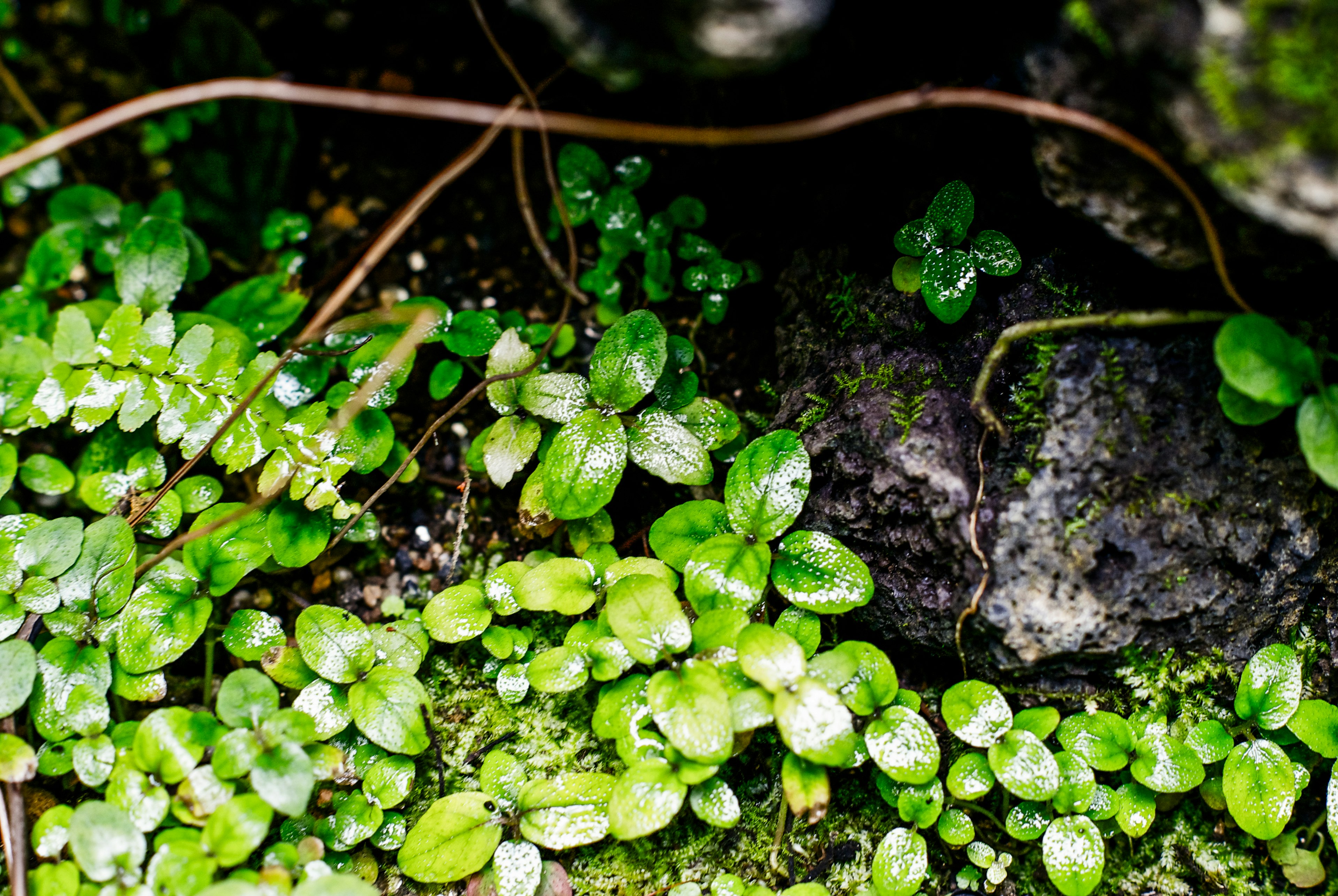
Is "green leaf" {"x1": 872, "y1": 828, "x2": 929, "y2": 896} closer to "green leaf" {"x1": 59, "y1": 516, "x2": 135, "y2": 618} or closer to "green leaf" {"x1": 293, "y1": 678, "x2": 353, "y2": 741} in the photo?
"green leaf" {"x1": 293, "y1": 678, "x2": 353, "y2": 741}

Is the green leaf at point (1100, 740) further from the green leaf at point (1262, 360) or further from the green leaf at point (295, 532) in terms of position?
the green leaf at point (295, 532)

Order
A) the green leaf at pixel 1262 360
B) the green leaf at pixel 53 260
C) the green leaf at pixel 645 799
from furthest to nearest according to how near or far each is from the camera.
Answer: the green leaf at pixel 53 260 < the green leaf at pixel 645 799 < the green leaf at pixel 1262 360

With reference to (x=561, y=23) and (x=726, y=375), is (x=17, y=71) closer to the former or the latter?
(x=561, y=23)

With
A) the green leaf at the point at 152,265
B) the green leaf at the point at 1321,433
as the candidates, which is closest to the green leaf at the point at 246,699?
the green leaf at the point at 152,265

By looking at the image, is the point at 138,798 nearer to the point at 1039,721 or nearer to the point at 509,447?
the point at 509,447

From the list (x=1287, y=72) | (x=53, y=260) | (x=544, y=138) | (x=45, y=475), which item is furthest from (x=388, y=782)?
(x=1287, y=72)

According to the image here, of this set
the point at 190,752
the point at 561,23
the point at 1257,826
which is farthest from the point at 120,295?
the point at 1257,826
